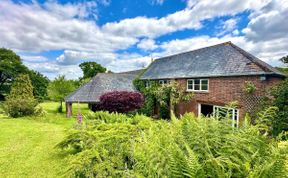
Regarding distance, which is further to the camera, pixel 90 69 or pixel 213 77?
pixel 90 69

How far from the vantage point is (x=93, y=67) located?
62.4 meters

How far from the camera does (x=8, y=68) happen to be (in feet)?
124

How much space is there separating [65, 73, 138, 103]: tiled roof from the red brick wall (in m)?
11.0

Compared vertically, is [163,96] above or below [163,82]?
below

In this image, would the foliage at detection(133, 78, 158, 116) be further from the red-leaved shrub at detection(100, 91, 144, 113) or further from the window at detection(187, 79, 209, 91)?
the red-leaved shrub at detection(100, 91, 144, 113)

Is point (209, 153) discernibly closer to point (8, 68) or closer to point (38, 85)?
point (8, 68)

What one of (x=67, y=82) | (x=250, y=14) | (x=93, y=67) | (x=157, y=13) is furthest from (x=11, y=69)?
(x=250, y=14)

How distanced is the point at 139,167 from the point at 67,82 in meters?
28.6

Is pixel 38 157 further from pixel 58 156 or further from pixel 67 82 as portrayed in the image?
pixel 67 82

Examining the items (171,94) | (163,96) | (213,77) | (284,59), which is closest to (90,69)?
(163,96)

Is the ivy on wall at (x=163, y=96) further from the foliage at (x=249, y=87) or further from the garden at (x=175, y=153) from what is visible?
the garden at (x=175, y=153)

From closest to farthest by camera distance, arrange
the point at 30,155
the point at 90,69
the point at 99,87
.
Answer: the point at 30,155 → the point at 99,87 → the point at 90,69

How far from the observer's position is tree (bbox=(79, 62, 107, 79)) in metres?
61.6

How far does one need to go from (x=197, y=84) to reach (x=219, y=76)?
258cm
